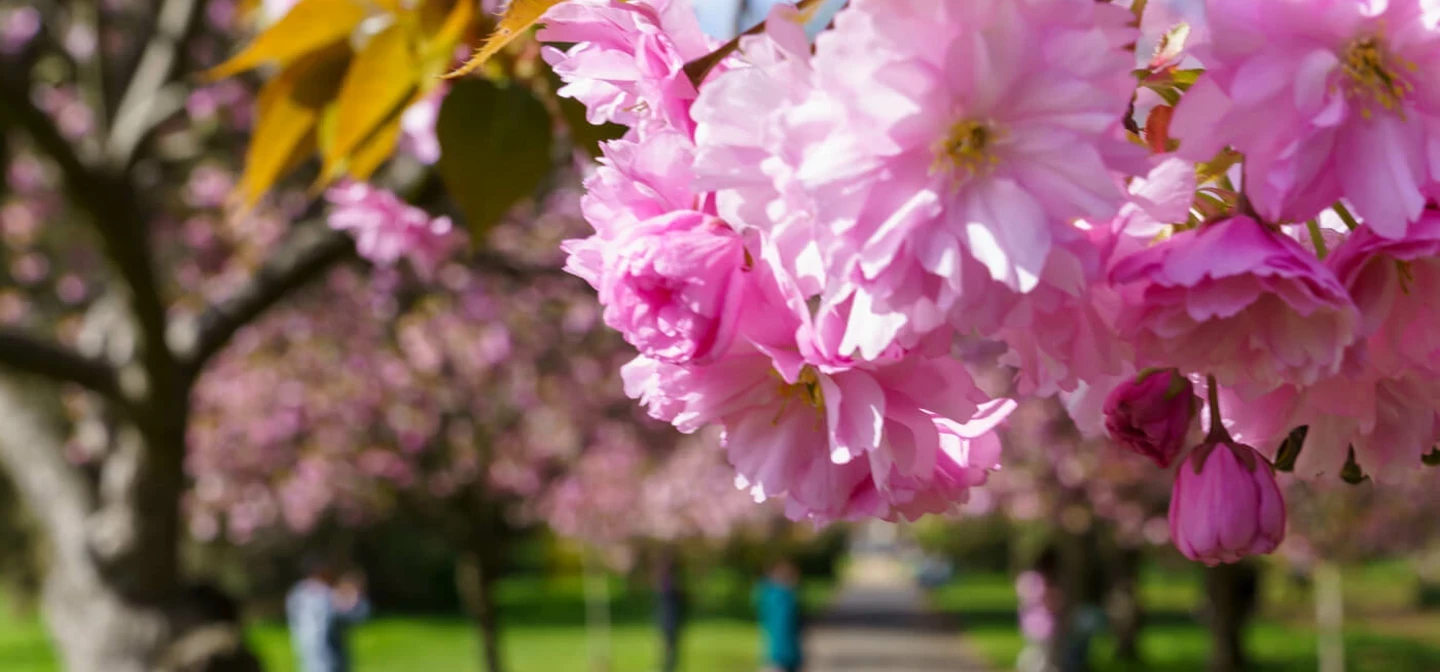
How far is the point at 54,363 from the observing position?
4078 millimetres

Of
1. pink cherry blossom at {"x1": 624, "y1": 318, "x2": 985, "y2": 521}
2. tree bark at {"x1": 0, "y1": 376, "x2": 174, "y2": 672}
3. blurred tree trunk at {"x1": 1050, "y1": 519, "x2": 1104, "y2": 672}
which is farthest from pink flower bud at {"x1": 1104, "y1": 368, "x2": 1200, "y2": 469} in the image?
blurred tree trunk at {"x1": 1050, "y1": 519, "x2": 1104, "y2": 672}

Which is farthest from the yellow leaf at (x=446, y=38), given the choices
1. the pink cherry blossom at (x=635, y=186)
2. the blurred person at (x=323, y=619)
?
the blurred person at (x=323, y=619)

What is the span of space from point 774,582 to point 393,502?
14.1 ft

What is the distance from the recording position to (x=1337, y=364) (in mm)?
562

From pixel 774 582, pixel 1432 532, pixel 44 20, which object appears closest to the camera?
pixel 44 20

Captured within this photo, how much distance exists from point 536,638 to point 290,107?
24443 millimetres

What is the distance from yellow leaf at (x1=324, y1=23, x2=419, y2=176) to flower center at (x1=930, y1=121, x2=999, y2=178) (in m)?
0.96

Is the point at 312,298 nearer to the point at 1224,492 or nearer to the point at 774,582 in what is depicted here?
the point at 774,582

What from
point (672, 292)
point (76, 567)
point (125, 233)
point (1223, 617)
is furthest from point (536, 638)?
point (672, 292)

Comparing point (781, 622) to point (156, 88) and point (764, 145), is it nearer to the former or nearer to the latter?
point (156, 88)

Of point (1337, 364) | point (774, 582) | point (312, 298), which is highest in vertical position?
point (1337, 364)

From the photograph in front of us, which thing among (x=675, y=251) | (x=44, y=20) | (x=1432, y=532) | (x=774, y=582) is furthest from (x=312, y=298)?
(x=1432, y=532)

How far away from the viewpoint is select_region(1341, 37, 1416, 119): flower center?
570 millimetres

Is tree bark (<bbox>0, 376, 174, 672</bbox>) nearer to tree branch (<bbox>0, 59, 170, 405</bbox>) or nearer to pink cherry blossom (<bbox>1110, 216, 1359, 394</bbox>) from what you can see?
tree branch (<bbox>0, 59, 170, 405</bbox>)
